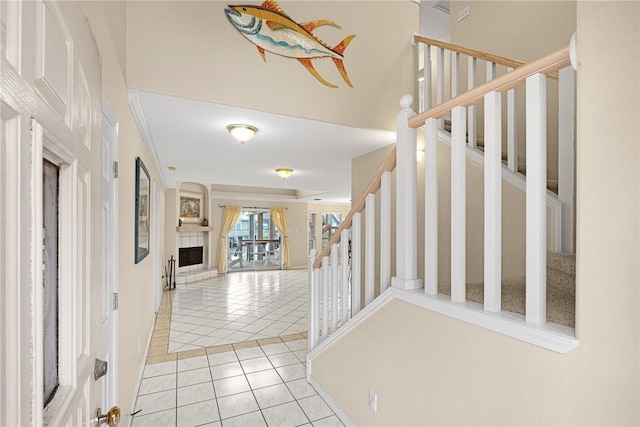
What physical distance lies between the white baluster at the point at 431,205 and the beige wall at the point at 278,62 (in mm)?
1440

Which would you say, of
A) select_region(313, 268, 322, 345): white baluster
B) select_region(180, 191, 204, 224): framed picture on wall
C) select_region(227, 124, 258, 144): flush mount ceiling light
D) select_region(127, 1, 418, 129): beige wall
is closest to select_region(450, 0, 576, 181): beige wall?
select_region(127, 1, 418, 129): beige wall

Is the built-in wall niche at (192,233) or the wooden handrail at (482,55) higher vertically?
the wooden handrail at (482,55)

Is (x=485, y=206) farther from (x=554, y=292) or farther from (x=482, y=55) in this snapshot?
(x=482, y=55)

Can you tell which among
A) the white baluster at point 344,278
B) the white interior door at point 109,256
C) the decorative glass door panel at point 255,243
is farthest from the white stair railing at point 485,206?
the decorative glass door panel at point 255,243

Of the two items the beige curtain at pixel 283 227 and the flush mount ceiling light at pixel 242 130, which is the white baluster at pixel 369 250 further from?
the beige curtain at pixel 283 227

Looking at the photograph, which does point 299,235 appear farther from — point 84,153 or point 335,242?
point 84,153

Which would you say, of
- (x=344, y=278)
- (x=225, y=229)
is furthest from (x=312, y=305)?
(x=225, y=229)

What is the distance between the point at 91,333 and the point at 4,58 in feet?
2.54

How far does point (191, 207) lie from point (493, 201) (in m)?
8.58

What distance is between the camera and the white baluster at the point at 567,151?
2.00 m

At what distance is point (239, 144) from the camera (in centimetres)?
348

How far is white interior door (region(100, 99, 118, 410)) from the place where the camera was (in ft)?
5.35

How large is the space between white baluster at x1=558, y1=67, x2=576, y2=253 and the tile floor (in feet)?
6.95

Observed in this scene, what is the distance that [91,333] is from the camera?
91cm
